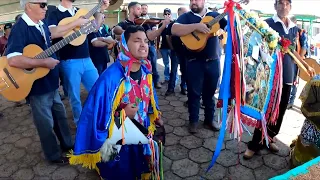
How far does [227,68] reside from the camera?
2062 mm

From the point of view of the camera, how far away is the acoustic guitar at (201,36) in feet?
11.4

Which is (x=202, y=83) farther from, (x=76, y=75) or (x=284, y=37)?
(x=76, y=75)

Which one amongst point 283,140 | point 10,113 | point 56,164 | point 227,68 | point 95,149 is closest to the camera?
point 227,68

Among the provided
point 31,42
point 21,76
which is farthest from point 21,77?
point 31,42

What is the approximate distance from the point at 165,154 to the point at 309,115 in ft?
5.43

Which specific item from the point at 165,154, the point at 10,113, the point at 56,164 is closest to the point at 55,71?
the point at 56,164

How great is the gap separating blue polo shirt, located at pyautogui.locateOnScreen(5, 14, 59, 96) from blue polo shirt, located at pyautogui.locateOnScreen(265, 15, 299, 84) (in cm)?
244

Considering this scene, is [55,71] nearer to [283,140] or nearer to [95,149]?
[95,149]

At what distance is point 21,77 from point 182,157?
1996 mm

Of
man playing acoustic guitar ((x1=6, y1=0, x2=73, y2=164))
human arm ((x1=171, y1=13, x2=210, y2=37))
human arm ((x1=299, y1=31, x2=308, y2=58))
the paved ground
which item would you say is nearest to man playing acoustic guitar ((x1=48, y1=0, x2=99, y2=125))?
man playing acoustic guitar ((x1=6, y1=0, x2=73, y2=164))

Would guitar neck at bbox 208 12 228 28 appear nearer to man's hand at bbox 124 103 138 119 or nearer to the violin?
man's hand at bbox 124 103 138 119

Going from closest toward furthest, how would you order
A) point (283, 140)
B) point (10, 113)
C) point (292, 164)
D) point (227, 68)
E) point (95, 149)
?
point (227, 68)
point (95, 149)
point (292, 164)
point (283, 140)
point (10, 113)

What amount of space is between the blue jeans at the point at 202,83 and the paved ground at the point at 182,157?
1.00 ft

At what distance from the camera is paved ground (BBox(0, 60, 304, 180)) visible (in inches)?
117
